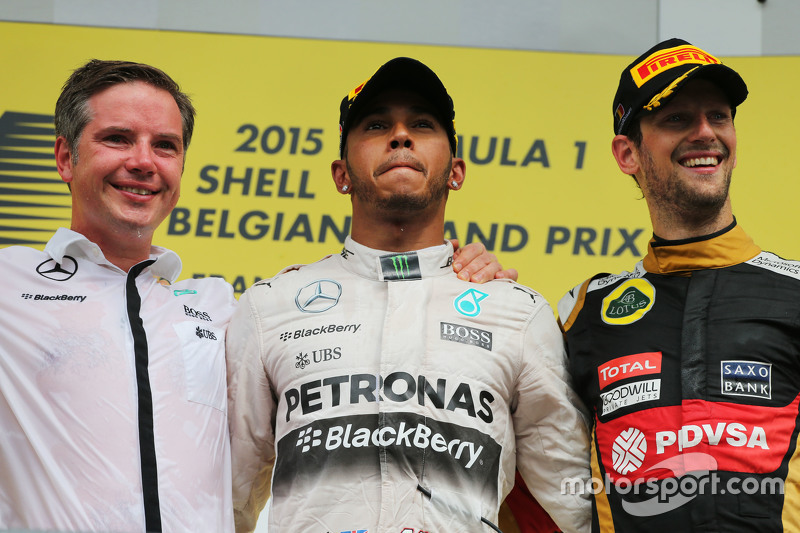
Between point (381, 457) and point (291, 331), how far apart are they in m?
0.38

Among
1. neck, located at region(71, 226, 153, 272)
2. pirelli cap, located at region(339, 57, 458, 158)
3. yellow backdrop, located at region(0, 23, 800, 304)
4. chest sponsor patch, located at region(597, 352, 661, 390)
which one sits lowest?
chest sponsor patch, located at region(597, 352, 661, 390)

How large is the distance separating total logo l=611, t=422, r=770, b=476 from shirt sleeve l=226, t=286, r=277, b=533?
2.57 ft

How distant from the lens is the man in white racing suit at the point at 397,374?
2207 mm

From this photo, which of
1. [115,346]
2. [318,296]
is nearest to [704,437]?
[318,296]

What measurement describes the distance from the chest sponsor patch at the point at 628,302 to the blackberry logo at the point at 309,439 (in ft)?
2.30

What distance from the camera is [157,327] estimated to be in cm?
229

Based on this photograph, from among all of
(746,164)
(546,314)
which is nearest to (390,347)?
(546,314)

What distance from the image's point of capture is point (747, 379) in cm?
217

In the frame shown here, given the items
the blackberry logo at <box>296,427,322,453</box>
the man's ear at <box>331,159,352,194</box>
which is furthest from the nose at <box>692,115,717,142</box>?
the blackberry logo at <box>296,427,322,453</box>

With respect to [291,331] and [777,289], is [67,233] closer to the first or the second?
[291,331]

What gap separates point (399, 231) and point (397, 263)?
11 centimetres

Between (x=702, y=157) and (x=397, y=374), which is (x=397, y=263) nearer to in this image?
(x=397, y=374)

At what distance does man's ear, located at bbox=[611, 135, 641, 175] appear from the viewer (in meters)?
2.52

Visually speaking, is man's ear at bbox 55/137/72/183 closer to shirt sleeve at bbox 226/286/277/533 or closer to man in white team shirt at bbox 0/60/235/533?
man in white team shirt at bbox 0/60/235/533
